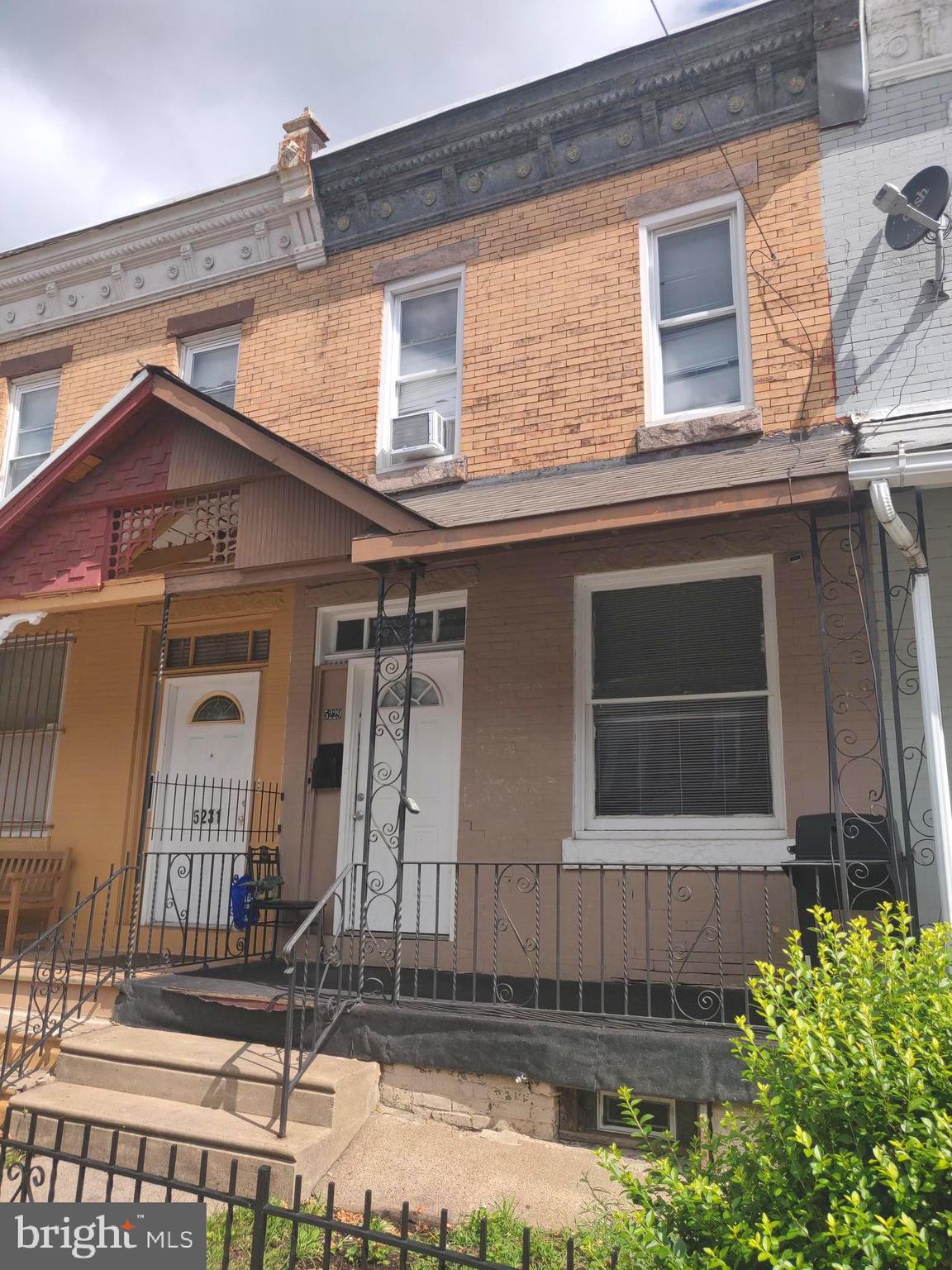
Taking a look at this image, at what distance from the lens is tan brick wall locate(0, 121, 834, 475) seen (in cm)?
763

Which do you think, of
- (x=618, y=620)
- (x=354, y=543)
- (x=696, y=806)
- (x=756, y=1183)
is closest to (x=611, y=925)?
(x=696, y=806)

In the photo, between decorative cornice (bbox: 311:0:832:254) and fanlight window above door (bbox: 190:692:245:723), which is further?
fanlight window above door (bbox: 190:692:245:723)

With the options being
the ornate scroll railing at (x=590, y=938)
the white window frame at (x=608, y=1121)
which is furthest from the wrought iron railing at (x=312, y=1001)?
the white window frame at (x=608, y=1121)

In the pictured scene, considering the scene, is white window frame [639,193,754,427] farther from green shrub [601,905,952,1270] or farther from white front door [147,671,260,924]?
green shrub [601,905,952,1270]

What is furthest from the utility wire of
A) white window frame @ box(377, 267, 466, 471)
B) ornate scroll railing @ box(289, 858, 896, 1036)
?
ornate scroll railing @ box(289, 858, 896, 1036)

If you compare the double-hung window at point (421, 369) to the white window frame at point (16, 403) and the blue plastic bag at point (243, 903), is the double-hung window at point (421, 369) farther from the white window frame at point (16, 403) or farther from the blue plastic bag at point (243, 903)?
the white window frame at point (16, 403)

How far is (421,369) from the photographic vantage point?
30.6 feet

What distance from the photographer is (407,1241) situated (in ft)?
8.68

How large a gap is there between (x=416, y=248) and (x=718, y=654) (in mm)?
4862

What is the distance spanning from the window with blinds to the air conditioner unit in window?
6.99 ft

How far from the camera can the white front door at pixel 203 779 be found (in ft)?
29.4

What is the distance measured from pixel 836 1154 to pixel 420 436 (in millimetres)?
7066

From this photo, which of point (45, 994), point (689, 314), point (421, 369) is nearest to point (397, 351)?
point (421, 369)

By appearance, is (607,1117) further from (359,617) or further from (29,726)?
(29,726)
